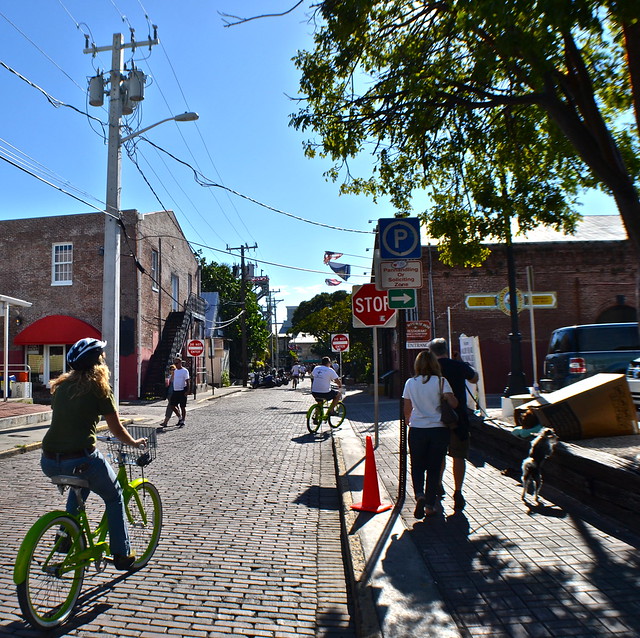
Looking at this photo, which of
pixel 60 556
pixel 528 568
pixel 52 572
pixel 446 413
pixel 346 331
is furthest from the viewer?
pixel 346 331

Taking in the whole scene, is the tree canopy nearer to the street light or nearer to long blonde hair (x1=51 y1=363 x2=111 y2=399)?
long blonde hair (x1=51 y1=363 x2=111 y2=399)

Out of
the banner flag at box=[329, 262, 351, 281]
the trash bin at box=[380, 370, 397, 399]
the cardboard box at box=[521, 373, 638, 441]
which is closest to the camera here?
the cardboard box at box=[521, 373, 638, 441]

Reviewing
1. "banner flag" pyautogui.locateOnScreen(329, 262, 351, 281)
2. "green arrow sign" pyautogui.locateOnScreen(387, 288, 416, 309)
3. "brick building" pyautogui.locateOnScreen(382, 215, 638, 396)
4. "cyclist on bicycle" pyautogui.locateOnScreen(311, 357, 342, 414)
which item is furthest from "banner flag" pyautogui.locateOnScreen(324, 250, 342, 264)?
"green arrow sign" pyautogui.locateOnScreen(387, 288, 416, 309)

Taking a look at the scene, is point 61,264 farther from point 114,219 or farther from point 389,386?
point 389,386

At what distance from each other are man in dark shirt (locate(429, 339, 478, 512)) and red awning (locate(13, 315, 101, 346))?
2296cm

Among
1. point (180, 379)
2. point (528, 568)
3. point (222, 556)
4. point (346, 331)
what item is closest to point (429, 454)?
point (528, 568)

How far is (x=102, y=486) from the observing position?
4.11 meters

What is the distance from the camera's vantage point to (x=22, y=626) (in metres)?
3.73

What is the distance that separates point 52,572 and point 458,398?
A: 13.7 feet

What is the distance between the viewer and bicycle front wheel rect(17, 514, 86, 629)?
3.51 m

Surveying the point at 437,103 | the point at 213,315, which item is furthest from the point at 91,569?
the point at 213,315

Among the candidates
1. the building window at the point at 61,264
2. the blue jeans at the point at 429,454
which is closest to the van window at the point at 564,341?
the blue jeans at the point at 429,454

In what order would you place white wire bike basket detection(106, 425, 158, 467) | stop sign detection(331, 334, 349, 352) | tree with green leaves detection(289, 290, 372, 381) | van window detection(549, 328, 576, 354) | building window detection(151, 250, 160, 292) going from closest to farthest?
white wire bike basket detection(106, 425, 158, 467) → van window detection(549, 328, 576, 354) → stop sign detection(331, 334, 349, 352) → building window detection(151, 250, 160, 292) → tree with green leaves detection(289, 290, 372, 381)

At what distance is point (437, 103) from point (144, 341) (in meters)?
23.3
